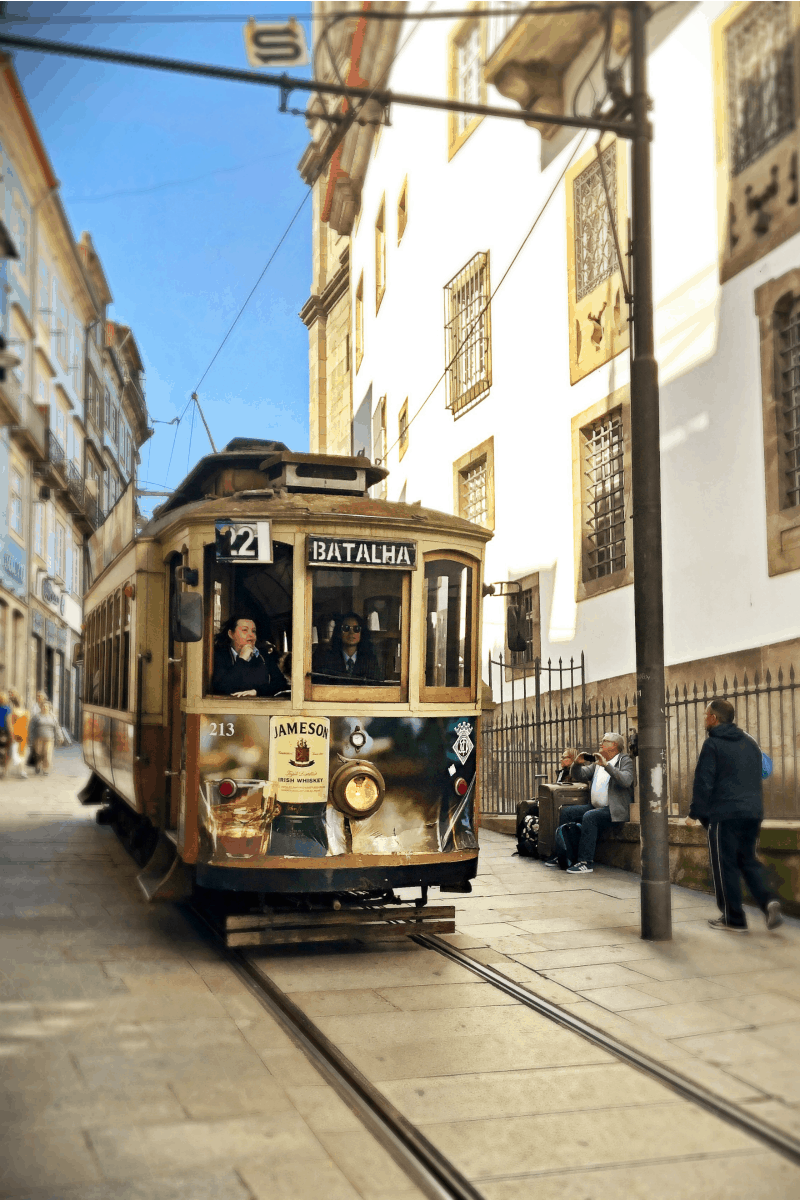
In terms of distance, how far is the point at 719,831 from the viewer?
8.96 m

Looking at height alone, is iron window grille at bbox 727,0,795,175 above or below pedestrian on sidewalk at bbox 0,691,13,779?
above

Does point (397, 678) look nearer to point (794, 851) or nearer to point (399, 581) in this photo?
point (399, 581)

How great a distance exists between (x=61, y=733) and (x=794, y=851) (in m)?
12.1

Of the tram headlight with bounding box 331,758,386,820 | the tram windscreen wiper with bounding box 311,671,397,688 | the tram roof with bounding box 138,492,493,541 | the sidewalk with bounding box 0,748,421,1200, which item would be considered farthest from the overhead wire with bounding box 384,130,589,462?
the sidewalk with bounding box 0,748,421,1200

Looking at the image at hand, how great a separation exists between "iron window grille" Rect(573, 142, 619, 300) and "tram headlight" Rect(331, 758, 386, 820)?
876cm

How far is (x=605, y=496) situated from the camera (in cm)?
1523

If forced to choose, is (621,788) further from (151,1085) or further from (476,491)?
(476,491)

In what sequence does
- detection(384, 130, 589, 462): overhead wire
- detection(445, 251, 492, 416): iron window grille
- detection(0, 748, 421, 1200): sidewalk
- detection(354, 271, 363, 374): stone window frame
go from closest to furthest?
1. detection(0, 748, 421, 1200): sidewalk
2. detection(384, 130, 589, 462): overhead wire
3. detection(445, 251, 492, 416): iron window grille
4. detection(354, 271, 363, 374): stone window frame

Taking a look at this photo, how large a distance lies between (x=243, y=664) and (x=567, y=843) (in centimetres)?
522

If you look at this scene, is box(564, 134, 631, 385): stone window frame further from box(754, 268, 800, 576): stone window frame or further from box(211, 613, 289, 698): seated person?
box(211, 613, 289, 698): seated person

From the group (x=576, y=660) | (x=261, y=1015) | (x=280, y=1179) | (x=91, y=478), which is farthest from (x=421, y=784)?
(x=576, y=660)

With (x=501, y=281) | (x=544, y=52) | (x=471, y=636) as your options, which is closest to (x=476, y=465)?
(x=501, y=281)

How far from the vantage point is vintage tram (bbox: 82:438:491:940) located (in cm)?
793

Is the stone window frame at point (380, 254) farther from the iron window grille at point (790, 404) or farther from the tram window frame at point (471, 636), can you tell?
the tram window frame at point (471, 636)
